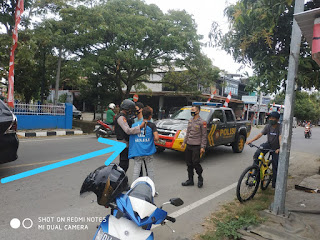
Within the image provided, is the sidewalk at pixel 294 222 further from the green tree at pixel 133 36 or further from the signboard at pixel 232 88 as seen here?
the signboard at pixel 232 88

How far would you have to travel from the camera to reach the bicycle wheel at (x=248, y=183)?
458 cm

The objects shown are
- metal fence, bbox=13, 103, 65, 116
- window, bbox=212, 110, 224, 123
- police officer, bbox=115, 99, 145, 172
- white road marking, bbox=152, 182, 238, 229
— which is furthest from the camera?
metal fence, bbox=13, 103, 65, 116

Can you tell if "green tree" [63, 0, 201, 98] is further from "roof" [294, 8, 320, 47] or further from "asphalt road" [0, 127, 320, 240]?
"roof" [294, 8, 320, 47]

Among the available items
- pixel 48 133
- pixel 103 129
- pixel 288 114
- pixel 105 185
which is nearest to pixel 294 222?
pixel 288 114

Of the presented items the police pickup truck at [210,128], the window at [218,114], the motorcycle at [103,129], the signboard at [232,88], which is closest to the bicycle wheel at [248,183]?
the police pickup truck at [210,128]

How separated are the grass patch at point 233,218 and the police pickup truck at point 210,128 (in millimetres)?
2724

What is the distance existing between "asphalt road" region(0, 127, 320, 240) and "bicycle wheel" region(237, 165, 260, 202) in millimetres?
304

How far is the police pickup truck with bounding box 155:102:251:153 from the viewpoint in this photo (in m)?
7.27

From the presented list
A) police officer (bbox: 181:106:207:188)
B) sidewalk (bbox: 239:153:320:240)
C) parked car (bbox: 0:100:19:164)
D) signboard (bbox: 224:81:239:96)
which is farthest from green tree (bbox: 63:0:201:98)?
signboard (bbox: 224:81:239:96)

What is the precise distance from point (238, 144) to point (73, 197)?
711 cm

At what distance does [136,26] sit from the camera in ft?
45.3

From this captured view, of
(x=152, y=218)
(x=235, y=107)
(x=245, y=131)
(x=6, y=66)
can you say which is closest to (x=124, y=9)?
(x=6, y=66)

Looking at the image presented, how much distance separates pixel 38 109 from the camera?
41.6 ft
